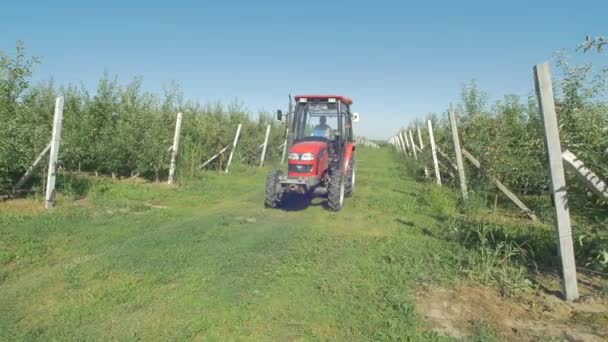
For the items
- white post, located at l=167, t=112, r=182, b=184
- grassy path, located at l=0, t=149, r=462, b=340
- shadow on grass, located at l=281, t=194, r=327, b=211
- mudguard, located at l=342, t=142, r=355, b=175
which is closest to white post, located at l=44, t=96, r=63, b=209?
grassy path, located at l=0, t=149, r=462, b=340

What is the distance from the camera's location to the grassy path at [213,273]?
2762mm

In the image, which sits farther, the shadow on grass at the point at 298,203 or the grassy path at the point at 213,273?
the shadow on grass at the point at 298,203

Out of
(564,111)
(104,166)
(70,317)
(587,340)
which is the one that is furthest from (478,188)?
(104,166)

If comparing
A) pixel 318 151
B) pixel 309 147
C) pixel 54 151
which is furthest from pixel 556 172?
pixel 54 151

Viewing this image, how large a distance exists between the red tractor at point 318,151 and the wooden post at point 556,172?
397 cm

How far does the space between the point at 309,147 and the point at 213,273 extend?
374cm

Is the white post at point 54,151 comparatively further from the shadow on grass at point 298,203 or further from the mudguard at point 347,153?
the mudguard at point 347,153

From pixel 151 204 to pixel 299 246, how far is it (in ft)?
12.8

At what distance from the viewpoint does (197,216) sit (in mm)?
6352

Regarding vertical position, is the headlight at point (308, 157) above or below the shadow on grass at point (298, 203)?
above

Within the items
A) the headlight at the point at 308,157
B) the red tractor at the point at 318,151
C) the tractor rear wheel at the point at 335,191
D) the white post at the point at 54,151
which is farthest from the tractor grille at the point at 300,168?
the white post at the point at 54,151

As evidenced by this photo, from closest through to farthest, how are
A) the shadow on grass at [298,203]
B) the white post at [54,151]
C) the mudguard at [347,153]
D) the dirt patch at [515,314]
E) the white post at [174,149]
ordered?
the dirt patch at [515,314] → the white post at [54,151] → the shadow on grass at [298,203] → the mudguard at [347,153] → the white post at [174,149]

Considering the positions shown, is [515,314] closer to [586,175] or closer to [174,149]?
[586,175]

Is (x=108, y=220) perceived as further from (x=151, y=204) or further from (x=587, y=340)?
(x=587, y=340)
